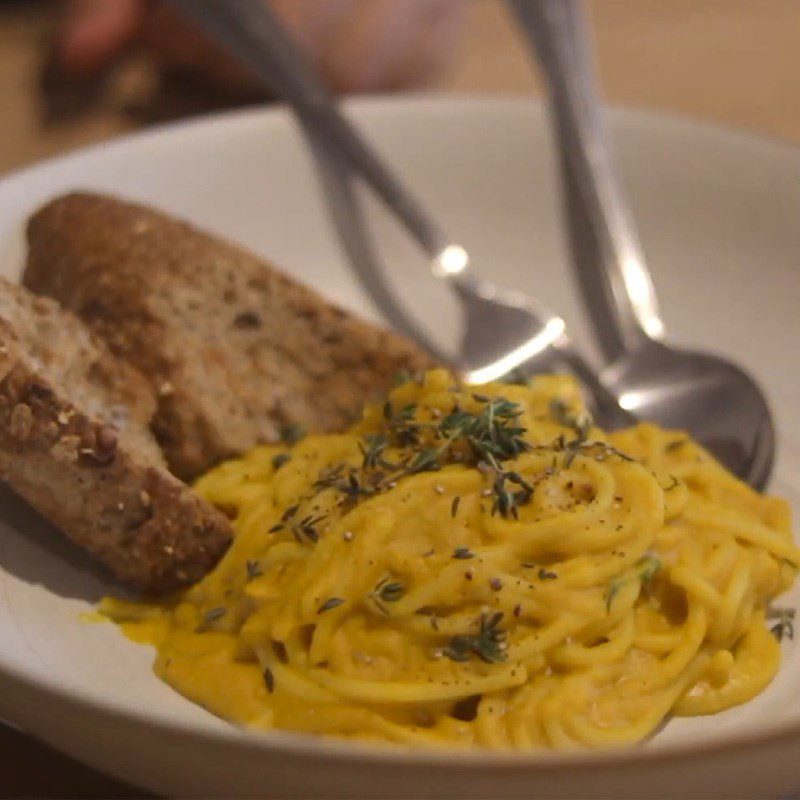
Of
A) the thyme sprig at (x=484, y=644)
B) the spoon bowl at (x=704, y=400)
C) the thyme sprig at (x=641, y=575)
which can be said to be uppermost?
the spoon bowl at (x=704, y=400)

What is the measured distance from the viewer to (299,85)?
3498mm

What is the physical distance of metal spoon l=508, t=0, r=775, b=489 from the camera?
2.69m

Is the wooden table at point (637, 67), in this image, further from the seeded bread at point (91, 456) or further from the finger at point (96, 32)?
the seeded bread at point (91, 456)

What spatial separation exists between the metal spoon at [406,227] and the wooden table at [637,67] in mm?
991

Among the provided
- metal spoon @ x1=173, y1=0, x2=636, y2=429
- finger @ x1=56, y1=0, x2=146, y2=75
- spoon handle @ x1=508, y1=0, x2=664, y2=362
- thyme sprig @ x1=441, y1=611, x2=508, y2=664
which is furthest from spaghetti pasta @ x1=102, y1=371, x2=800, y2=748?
finger @ x1=56, y1=0, x2=146, y2=75

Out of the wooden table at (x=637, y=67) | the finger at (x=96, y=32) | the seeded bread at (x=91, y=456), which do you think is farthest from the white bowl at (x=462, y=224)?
the finger at (x=96, y=32)

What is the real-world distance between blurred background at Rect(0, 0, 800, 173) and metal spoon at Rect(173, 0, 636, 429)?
19.4 inches

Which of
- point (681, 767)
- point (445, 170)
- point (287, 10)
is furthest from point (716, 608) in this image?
point (287, 10)

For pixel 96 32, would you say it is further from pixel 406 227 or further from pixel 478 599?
pixel 478 599

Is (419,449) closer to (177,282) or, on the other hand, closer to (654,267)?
(177,282)

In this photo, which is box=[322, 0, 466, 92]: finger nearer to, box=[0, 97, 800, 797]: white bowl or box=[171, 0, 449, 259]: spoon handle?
box=[171, 0, 449, 259]: spoon handle

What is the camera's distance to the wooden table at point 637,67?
438cm

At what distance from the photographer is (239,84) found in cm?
438

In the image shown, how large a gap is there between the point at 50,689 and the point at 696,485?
1434 mm
